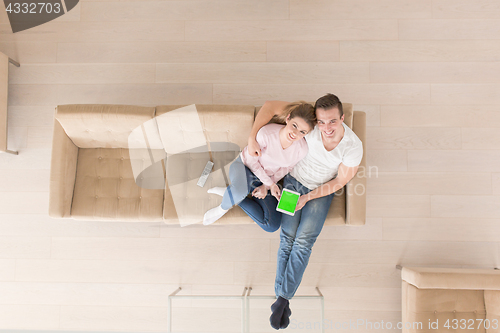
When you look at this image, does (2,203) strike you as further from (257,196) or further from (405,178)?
(405,178)

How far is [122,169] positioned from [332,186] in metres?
1.51

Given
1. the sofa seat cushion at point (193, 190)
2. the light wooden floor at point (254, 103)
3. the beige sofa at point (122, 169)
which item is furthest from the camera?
the light wooden floor at point (254, 103)

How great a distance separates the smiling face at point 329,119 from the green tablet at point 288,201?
483 millimetres

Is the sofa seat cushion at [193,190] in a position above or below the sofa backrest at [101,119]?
below

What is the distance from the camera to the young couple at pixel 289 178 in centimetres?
160

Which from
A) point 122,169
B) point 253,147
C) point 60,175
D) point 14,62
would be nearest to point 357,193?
point 253,147

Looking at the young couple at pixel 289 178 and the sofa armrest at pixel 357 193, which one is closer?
the young couple at pixel 289 178

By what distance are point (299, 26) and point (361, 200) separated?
159 centimetres

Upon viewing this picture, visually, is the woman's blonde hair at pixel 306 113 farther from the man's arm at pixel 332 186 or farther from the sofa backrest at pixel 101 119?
the sofa backrest at pixel 101 119

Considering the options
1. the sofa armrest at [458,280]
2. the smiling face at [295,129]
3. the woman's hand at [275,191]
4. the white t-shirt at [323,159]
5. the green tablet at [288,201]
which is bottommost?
the sofa armrest at [458,280]

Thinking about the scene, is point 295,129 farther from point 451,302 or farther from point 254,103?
point 451,302

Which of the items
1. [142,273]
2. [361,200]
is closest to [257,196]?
[361,200]

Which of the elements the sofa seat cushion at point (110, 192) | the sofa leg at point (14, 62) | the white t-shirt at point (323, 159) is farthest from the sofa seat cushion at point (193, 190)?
the sofa leg at point (14, 62)

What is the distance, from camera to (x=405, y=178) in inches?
90.4
